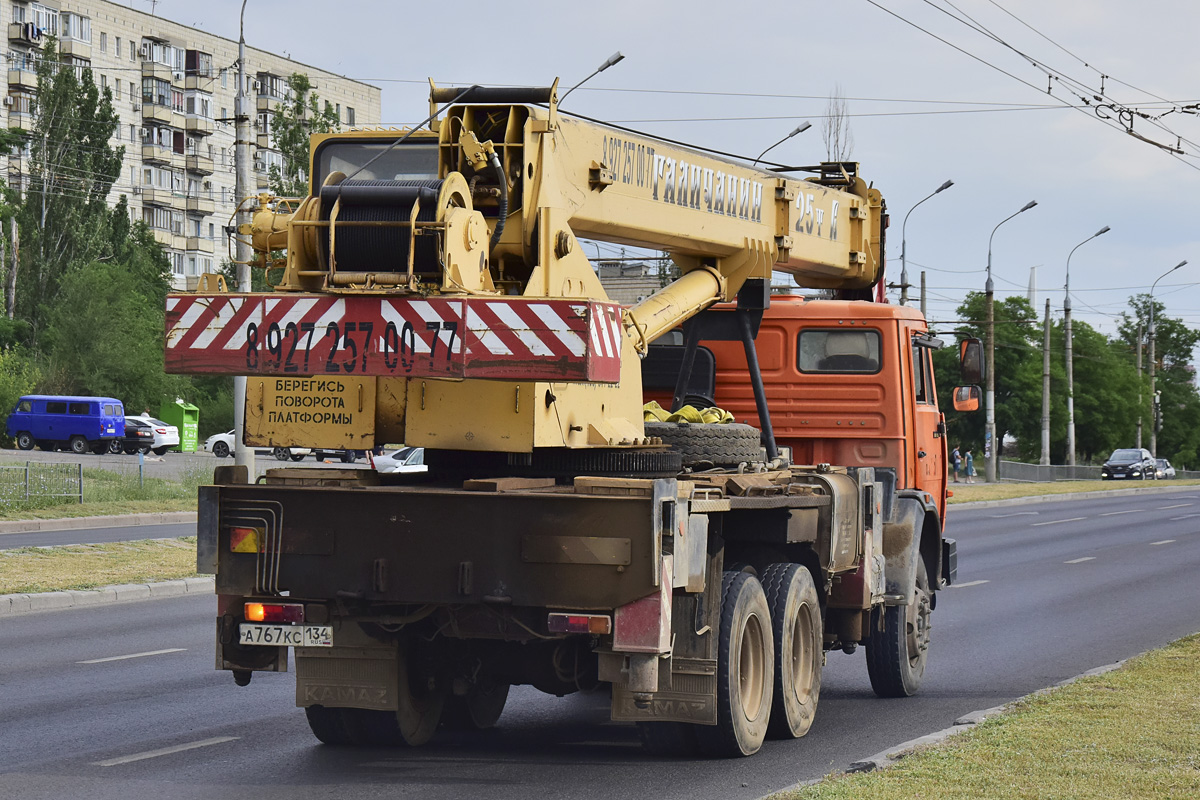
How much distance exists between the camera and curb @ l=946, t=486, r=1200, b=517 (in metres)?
45.3

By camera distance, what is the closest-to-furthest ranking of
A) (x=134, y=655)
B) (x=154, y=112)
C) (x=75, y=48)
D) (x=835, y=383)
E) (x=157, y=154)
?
(x=835, y=383) < (x=134, y=655) < (x=75, y=48) < (x=154, y=112) < (x=157, y=154)

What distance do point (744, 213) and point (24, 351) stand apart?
64.8 metres

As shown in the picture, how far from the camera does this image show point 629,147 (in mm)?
9094

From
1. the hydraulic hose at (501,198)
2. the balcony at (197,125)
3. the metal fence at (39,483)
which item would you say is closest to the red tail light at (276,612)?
the hydraulic hose at (501,198)

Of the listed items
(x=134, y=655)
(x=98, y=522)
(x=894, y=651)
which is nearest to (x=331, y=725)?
Answer: (x=894, y=651)

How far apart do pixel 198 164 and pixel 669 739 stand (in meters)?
88.6

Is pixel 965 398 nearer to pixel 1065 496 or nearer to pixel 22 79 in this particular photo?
pixel 1065 496

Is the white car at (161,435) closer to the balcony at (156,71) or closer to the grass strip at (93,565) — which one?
the balcony at (156,71)

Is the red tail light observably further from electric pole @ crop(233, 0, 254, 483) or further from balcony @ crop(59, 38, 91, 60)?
balcony @ crop(59, 38, 91, 60)

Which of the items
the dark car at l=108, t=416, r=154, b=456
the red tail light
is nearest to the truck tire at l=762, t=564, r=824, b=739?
the red tail light

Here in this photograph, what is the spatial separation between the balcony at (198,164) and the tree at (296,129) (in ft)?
150

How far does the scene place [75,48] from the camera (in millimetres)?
85188

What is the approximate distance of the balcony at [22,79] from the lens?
3201 inches

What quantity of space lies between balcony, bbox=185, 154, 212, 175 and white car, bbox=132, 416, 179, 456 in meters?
32.9
